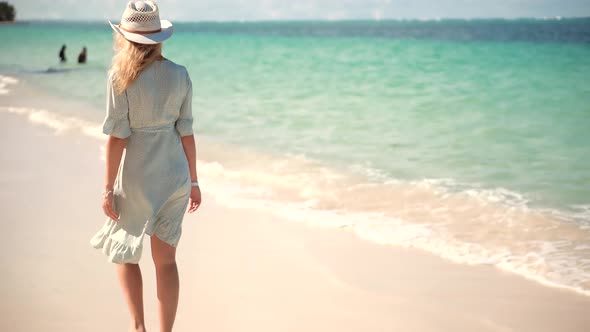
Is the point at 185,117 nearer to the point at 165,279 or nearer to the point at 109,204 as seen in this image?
the point at 109,204

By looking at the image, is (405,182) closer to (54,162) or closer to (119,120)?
(54,162)

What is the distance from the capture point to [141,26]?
2715 mm

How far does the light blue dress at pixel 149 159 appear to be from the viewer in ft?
8.95

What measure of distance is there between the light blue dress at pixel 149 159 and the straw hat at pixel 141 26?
11 cm

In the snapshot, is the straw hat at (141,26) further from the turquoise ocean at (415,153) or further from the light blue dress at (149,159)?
the turquoise ocean at (415,153)

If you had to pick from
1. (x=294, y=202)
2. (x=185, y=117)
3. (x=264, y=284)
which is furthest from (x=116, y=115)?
(x=294, y=202)

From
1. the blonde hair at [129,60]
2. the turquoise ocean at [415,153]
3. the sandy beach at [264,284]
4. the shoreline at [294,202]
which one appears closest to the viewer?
the blonde hair at [129,60]

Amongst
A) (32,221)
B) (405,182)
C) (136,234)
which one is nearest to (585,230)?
(405,182)

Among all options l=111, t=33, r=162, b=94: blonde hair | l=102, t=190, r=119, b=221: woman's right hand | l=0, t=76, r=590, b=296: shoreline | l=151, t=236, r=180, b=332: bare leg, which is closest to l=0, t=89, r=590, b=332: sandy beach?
l=0, t=76, r=590, b=296: shoreline

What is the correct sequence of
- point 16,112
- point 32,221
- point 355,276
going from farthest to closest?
point 16,112 < point 32,221 < point 355,276

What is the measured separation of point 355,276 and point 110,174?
1.88m

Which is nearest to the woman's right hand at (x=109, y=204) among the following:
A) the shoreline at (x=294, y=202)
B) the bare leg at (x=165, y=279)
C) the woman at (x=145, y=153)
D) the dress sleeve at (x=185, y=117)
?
the woman at (x=145, y=153)

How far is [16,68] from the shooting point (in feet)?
68.6

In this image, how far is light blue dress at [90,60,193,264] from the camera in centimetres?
273
